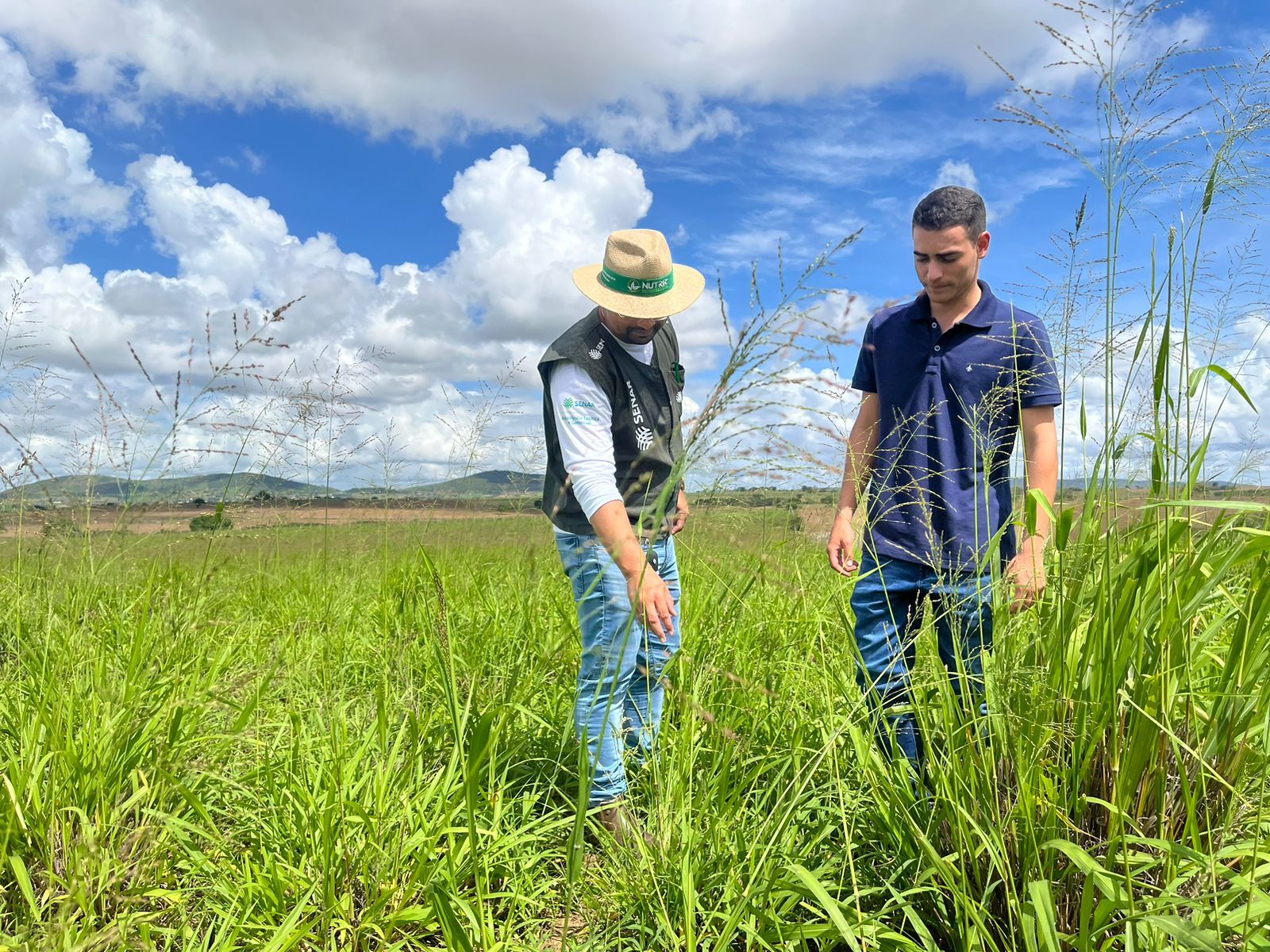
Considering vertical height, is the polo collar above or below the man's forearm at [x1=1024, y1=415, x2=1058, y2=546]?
above

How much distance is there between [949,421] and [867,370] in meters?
0.42

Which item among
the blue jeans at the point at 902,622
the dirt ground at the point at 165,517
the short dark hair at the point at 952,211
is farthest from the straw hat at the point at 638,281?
the dirt ground at the point at 165,517

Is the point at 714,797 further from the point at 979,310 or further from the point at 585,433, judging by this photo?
the point at 979,310

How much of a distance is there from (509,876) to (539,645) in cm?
122

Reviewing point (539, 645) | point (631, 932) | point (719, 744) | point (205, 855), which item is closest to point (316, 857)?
point (205, 855)

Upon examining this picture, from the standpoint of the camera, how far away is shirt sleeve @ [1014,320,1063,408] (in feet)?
7.32

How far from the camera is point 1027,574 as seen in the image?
Result: 1.92 metres

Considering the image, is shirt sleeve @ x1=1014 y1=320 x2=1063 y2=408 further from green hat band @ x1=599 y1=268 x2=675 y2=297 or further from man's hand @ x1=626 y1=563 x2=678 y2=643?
man's hand @ x1=626 y1=563 x2=678 y2=643

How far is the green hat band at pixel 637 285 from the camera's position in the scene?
2.38 metres

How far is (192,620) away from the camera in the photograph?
3.09m

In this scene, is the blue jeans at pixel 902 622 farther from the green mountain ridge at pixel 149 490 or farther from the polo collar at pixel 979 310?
the green mountain ridge at pixel 149 490

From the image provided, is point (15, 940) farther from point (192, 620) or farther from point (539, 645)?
point (539, 645)

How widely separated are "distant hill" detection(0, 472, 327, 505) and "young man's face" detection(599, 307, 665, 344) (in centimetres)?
173

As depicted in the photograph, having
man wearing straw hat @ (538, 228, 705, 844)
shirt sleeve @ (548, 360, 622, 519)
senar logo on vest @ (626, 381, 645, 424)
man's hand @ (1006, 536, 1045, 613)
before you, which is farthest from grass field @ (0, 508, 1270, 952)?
senar logo on vest @ (626, 381, 645, 424)
